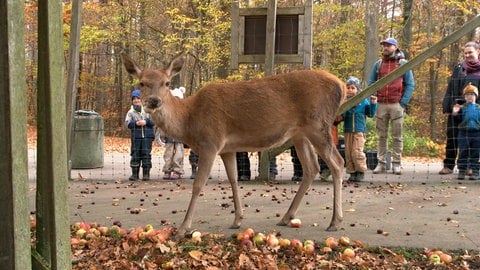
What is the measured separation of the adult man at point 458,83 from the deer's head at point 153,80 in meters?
5.69

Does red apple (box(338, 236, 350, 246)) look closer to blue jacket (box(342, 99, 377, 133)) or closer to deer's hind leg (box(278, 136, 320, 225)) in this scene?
deer's hind leg (box(278, 136, 320, 225))

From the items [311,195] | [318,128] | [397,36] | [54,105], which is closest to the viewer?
[54,105]

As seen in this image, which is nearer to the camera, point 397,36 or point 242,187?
point 242,187

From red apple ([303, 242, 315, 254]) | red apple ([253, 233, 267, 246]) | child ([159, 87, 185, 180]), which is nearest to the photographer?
red apple ([303, 242, 315, 254])

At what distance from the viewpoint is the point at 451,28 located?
26.0m

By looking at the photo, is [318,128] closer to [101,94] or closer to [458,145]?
[458,145]

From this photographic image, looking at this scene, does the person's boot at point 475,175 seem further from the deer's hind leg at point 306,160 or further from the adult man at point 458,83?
the deer's hind leg at point 306,160

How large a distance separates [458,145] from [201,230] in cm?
565

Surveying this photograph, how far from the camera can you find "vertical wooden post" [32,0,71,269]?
317 centimetres

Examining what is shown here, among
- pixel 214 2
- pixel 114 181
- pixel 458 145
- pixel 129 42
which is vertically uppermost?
pixel 214 2

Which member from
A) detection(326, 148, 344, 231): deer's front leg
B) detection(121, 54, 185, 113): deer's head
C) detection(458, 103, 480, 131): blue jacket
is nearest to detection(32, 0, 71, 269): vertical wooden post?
detection(121, 54, 185, 113): deer's head

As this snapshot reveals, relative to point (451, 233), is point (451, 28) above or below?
above

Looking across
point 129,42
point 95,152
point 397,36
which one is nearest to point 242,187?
point 95,152

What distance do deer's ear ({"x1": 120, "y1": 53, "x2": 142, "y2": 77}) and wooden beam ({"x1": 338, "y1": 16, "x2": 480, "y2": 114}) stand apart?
372 centimetres
